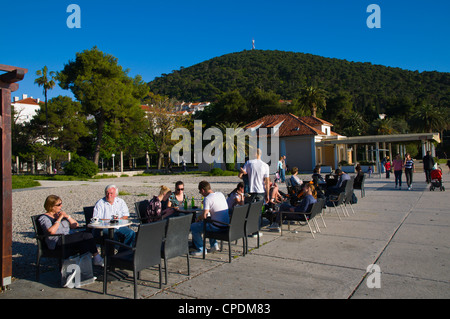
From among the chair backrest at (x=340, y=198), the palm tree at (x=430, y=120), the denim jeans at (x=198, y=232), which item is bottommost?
the denim jeans at (x=198, y=232)

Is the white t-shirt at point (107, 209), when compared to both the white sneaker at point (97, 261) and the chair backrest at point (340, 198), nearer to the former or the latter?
the white sneaker at point (97, 261)

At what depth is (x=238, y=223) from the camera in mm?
5543

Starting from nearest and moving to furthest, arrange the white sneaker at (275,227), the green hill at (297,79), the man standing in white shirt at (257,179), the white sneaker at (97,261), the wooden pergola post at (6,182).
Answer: the wooden pergola post at (6,182) → the white sneaker at (97,261) → the white sneaker at (275,227) → the man standing in white shirt at (257,179) → the green hill at (297,79)

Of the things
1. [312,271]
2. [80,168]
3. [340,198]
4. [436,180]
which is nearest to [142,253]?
[312,271]

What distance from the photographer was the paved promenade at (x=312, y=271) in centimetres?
400

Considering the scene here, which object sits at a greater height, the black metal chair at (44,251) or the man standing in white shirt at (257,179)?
the man standing in white shirt at (257,179)

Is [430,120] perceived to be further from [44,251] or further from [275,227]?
[44,251]

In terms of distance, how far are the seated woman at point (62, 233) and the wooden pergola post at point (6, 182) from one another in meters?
0.49

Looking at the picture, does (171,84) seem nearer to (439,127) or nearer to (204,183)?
(439,127)

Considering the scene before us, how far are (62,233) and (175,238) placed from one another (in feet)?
5.39

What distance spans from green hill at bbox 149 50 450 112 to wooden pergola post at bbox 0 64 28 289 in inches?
2791

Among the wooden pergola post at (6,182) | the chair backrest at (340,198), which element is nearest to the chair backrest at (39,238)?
the wooden pergola post at (6,182)

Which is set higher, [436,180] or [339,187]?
[339,187]

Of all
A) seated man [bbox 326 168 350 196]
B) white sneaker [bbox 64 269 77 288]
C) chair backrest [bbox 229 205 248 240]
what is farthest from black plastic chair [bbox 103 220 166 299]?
seated man [bbox 326 168 350 196]
